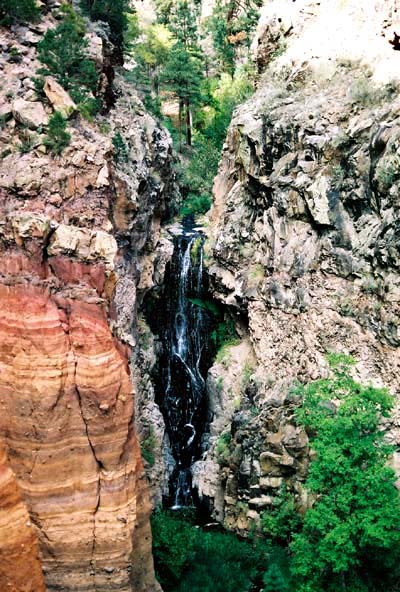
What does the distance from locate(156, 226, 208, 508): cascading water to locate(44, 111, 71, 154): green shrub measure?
1490 cm

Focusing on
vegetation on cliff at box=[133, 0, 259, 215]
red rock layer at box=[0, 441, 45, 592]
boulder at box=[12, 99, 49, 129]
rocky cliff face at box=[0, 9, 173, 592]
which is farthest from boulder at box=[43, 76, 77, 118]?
vegetation on cliff at box=[133, 0, 259, 215]

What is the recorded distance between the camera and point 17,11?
755 inches

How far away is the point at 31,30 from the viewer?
19.4 meters

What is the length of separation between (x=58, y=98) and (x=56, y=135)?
184cm

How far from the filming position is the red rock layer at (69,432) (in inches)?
484

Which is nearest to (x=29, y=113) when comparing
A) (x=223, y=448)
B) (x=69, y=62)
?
(x=69, y=62)

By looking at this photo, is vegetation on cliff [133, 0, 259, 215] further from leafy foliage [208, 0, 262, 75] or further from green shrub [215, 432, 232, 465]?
green shrub [215, 432, 232, 465]

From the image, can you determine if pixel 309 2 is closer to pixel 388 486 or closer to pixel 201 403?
pixel 201 403

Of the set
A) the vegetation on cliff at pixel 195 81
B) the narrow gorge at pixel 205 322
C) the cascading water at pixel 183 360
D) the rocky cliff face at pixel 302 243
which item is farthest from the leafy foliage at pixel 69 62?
the vegetation on cliff at pixel 195 81

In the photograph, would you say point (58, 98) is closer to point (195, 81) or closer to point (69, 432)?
point (69, 432)

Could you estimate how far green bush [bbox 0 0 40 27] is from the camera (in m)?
18.9

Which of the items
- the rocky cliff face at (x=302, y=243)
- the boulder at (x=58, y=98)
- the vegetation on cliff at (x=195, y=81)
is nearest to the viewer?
the boulder at (x=58, y=98)

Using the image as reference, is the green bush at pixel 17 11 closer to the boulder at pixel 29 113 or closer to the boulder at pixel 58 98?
the boulder at pixel 58 98

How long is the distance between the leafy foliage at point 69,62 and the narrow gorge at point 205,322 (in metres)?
0.10
